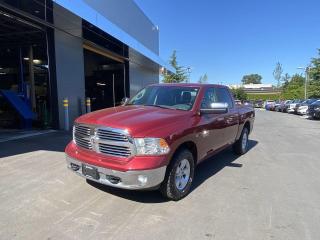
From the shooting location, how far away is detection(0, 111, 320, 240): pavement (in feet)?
13.0

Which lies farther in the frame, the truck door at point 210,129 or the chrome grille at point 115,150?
the truck door at point 210,129

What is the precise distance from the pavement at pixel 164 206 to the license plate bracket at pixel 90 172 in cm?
44

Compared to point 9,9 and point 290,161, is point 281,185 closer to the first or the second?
point 290,161

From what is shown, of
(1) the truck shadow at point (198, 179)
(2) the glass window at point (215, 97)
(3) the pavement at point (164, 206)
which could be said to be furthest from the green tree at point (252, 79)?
(3) the pavement at point (164, 206)

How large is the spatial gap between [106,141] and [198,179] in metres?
2.41

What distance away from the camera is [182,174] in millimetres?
5180

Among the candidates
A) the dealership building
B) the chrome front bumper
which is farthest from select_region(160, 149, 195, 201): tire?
the dealership building

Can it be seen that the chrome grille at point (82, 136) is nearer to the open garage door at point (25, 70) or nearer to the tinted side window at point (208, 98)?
the tinted side window at point (208, 98)

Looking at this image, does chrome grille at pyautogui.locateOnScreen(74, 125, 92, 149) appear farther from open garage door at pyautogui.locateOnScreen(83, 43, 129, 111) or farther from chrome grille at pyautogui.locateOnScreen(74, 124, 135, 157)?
open garage door at pyautogui.locateOnScreen(83, 43, 129, 111)

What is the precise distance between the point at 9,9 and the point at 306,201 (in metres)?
10.3

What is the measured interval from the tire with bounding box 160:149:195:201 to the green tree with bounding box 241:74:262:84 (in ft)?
576

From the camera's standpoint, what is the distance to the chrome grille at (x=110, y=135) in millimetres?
4484

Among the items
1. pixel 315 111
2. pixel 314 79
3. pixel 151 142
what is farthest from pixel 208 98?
pixel 314 79

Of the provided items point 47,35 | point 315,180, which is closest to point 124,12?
point 47,35
